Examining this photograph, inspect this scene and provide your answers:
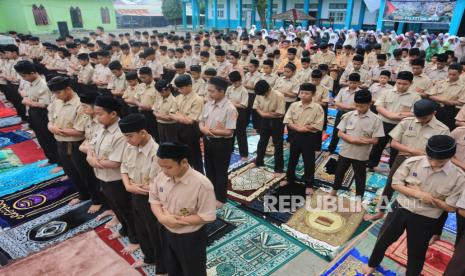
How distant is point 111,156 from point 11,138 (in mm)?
5783

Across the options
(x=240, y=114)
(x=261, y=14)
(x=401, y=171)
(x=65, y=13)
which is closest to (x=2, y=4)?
(x=65, y=13)

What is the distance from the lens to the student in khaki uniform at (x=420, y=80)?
6688 millimetres

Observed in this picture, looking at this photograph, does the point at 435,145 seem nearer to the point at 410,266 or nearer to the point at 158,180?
the point at 410,266

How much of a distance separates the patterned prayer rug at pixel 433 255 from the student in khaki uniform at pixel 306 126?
160cm

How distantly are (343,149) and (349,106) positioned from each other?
169 centimetres

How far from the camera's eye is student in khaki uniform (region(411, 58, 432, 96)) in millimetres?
6688

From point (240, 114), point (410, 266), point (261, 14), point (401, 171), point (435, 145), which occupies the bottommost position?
point (410, 266)

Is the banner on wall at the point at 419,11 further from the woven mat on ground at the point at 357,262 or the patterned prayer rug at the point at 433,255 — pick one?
the woven mat on ground at the point at 357,262

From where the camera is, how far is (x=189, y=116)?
16.9ft

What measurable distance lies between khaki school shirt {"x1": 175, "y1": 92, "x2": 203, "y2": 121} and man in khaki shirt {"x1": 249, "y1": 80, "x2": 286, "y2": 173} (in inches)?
45.1

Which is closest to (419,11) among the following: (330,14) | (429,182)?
(330,14)

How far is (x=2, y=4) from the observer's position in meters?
22.2

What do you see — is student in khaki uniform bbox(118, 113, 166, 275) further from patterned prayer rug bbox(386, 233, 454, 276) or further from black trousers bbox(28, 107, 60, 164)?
black trousers bbox(28, 107, 60, 164)

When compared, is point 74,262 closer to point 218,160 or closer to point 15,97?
point 218,160
